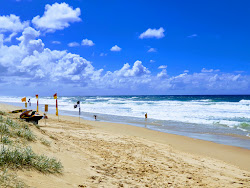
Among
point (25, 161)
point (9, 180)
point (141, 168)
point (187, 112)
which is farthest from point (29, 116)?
point (187, 112)

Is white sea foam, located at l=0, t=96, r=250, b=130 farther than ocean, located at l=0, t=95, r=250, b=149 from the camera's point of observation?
Yes

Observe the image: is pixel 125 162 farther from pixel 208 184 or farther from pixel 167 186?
pixel 208 184

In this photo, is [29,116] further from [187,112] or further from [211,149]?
[187,112]

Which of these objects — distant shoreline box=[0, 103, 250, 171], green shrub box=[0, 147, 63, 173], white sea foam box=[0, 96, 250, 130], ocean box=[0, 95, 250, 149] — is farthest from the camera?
white sea foam box=[0, 96, 250, 130]

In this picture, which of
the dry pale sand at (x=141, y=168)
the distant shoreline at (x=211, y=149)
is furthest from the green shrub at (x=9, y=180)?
the distant shoreline at (x=211, y=149)

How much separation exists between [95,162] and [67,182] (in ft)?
6.96

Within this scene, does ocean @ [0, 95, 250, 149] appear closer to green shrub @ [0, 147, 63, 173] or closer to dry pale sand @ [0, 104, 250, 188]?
dry pale sand @ [0, 104, 250, 188]

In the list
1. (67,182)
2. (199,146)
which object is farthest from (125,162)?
(199,146)

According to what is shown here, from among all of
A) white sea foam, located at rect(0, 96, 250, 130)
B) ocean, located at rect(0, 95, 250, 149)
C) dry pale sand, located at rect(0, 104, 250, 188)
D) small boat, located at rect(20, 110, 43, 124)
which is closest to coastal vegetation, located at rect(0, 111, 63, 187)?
dry pale sand, located at rect(0, 104, 250, 188)

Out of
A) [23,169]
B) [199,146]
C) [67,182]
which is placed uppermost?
[23,169]

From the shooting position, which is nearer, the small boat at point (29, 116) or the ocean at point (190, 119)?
the small boat at point (29, 116)

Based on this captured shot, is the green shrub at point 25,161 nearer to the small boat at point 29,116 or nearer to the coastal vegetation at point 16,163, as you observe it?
the coastal vegetation at point 16,163

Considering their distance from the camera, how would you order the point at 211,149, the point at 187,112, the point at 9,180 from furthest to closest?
the point at 187,112 < the point at 211,149 < the point at 9,180

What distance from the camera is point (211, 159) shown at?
8281 millimetres
